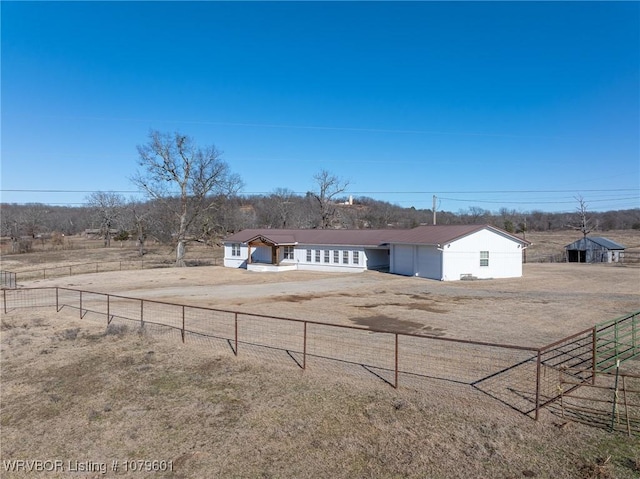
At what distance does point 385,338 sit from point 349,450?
710 centimetres

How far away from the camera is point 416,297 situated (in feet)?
74.0

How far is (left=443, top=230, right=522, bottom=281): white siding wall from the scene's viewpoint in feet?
98.0

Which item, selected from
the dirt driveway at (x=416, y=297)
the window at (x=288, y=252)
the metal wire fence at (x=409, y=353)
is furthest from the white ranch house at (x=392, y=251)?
the metal wire fence at (x=409, y=353)

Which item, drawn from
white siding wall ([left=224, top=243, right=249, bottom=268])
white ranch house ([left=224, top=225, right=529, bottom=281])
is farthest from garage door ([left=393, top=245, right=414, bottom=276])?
white siding wall ([left=224, top=243, right=249, bottom=268])

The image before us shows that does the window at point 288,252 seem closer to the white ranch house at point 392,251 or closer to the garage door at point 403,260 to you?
the white ranch house at point 392,251

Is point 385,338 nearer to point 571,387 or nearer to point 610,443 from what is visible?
point 571,387

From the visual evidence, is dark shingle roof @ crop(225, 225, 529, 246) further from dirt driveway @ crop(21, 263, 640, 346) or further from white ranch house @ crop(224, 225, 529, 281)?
dirt driveway @ crop(21, 263, 640, 346)

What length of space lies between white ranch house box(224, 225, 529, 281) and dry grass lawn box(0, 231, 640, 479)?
47.5 ft

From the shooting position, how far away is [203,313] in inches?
705

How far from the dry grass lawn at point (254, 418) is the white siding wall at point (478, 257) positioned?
552 inches

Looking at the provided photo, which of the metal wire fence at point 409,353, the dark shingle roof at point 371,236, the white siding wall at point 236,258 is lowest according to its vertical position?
the metal wire fence at point 409,353

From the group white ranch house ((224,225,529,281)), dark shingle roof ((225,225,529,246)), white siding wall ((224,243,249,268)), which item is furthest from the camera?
white siding wall ((224,243,249,268))

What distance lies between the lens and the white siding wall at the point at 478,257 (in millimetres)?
29859

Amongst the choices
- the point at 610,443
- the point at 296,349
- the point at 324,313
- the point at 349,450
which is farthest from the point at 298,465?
the point at 324,313
